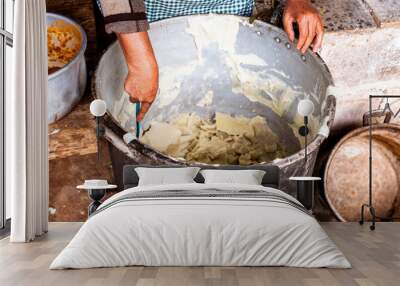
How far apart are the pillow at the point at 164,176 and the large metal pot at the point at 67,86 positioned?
1.20m

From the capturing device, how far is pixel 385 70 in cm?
697

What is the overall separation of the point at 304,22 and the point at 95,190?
3274 mm

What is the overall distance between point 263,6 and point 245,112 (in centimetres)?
134

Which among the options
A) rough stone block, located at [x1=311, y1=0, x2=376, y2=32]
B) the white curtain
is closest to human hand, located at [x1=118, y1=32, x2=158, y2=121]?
the white curtain

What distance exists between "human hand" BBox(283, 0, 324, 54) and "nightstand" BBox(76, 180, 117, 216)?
286 centimetres

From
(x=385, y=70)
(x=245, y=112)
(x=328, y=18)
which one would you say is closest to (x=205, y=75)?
(x=245, y=112)

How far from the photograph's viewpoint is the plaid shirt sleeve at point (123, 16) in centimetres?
687

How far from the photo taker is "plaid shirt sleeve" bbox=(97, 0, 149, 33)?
22.5 feet

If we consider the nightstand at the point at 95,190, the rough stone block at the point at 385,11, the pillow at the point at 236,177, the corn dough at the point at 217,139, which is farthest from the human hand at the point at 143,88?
the rough stone block at the point at 385,11

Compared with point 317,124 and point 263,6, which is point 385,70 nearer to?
point 317,124

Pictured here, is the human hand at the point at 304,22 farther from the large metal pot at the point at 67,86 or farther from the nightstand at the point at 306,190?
the large metal pot at the point at 67,86

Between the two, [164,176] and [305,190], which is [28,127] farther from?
[305,190]

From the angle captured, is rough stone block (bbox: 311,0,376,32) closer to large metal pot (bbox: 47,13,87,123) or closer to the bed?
large metal pot (bbox: 47,13,87,123)

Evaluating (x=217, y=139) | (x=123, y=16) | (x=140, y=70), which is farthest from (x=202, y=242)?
(x=123, y=16)
